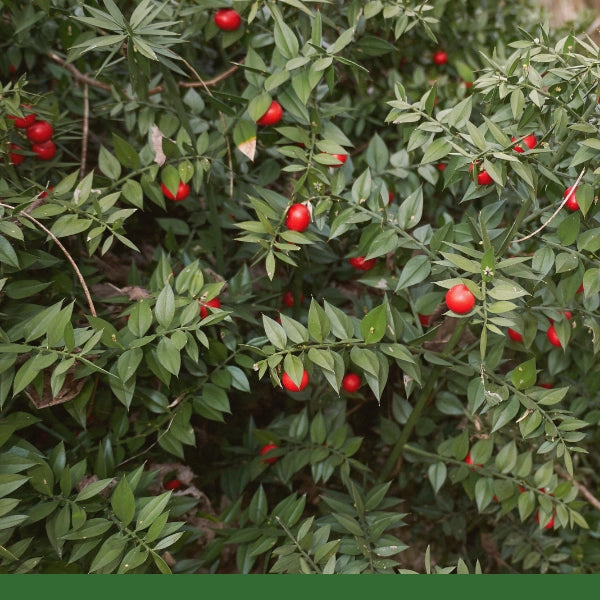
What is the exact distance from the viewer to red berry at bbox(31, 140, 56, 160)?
184 cm

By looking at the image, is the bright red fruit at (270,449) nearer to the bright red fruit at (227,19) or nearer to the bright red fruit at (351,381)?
the bright red fruit at (351,381)

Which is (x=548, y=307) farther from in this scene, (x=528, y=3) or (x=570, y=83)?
(x=528, y=3)

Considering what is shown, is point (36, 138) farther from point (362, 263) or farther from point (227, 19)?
point (362, 263)

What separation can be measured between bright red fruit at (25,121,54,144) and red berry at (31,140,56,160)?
0.03 m

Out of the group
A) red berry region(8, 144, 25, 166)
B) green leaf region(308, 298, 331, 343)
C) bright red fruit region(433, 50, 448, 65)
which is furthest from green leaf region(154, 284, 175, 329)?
bright red fruit region(433, 50, 448, 65)

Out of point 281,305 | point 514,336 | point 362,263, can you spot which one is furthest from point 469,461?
point 281,305

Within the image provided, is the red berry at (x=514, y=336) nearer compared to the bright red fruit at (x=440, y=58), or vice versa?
the red berry at (x=514, y=336)

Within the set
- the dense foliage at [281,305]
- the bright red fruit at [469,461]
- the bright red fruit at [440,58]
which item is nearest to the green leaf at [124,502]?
the dense foliage at [281,305]

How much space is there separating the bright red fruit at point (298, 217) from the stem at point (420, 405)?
45cm

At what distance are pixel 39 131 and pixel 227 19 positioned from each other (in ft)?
2.00

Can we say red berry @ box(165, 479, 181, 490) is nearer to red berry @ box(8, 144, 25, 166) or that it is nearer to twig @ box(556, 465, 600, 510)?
red berry @ box(8, 144, 25, 166)

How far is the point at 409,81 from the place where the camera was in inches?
98.3

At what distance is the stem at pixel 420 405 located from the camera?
1.61 metres

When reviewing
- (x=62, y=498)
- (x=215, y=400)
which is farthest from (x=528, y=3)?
(x=62, y=498)
